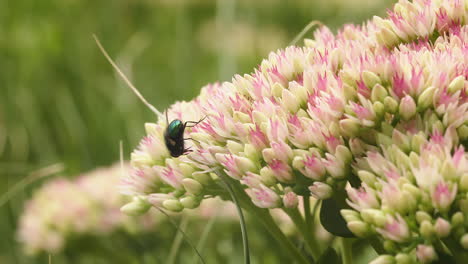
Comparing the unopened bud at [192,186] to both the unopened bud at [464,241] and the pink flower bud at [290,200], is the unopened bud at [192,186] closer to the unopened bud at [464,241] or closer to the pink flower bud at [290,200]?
the pink flower bud at [290,200]

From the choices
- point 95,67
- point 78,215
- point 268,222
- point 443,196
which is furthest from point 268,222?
point 95,67

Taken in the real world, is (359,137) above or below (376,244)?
above

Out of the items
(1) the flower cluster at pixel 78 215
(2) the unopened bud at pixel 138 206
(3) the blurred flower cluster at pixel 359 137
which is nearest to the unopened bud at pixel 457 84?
(3) the blurred flower cluster at pixel 359 137

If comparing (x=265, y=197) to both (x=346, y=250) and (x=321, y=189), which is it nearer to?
(x=321, y=189)

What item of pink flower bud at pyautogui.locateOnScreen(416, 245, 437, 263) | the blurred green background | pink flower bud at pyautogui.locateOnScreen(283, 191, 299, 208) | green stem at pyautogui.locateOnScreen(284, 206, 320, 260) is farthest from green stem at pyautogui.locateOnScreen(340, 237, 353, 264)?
the blurred green background

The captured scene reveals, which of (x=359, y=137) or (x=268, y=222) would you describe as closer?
(x=359, y=137)
